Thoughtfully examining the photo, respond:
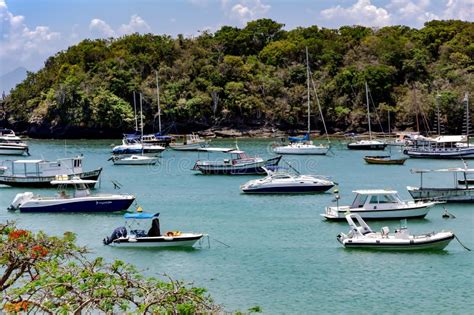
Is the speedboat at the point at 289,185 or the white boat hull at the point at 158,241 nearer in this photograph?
the white boat hull at the point at 158,241

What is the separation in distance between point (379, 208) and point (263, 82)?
93883 millimetres

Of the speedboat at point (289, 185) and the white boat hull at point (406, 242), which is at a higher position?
the speedboat at point (289, 185)

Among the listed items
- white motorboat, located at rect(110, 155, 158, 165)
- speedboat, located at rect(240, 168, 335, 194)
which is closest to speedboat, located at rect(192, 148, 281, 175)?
white motorboat, located at rect(110, 155, 158, 165)

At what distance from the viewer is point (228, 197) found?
52594 mm

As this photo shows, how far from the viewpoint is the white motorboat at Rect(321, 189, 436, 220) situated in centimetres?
3988

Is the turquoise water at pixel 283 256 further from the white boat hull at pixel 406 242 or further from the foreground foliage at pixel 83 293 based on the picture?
the foreground foliage at pixel 83 293

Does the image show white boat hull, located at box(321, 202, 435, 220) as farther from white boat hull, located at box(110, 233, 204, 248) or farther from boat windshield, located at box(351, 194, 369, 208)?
white boat hull, located at box(110, 233, 204, 248)

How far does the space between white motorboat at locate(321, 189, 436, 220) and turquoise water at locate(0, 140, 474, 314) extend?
477 mm

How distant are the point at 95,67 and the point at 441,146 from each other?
2961 inches

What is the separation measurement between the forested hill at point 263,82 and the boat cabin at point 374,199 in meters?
81.9

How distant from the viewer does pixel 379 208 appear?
39.9 meters

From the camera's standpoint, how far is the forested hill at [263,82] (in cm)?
12481

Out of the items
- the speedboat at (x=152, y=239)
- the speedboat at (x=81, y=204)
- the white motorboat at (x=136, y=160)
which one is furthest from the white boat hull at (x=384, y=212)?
the white motorboat at (x=136, y=160)

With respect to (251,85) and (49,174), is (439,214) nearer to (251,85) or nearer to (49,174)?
(49,174)
